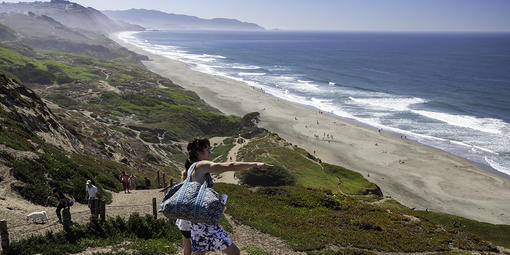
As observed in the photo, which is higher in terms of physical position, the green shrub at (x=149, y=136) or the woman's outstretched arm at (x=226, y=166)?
the woman's outstretched arm at (x=226, y=166)

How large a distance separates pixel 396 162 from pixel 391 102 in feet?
132

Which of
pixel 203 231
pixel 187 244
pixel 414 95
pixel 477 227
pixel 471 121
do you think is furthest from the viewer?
pixel 414 95

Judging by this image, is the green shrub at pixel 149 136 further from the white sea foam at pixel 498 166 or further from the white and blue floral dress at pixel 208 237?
the white sea foam at pixel 498 166

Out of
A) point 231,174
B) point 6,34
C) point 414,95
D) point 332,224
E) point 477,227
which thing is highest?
point 6,34

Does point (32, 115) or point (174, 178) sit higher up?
point (32, 115)

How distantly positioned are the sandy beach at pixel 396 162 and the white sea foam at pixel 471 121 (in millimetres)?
16710

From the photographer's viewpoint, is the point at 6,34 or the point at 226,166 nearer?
the point at 226,166

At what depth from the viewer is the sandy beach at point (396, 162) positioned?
43.1 m

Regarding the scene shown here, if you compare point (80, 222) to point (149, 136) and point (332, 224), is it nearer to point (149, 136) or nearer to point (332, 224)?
point (332, 224)

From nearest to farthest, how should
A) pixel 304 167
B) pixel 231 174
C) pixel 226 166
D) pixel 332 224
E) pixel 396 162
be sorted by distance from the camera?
pixel 226 166
pixel 332 224
pixel 231 174
pixel 304 167
pixel 396 162

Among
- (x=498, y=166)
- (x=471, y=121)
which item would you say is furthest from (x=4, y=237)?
(x=471, y=121)

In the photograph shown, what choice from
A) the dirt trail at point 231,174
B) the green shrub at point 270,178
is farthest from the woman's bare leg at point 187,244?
the dirt trail at point 231,174

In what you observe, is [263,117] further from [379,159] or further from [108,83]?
[108,83]

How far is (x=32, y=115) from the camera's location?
1254 inches
